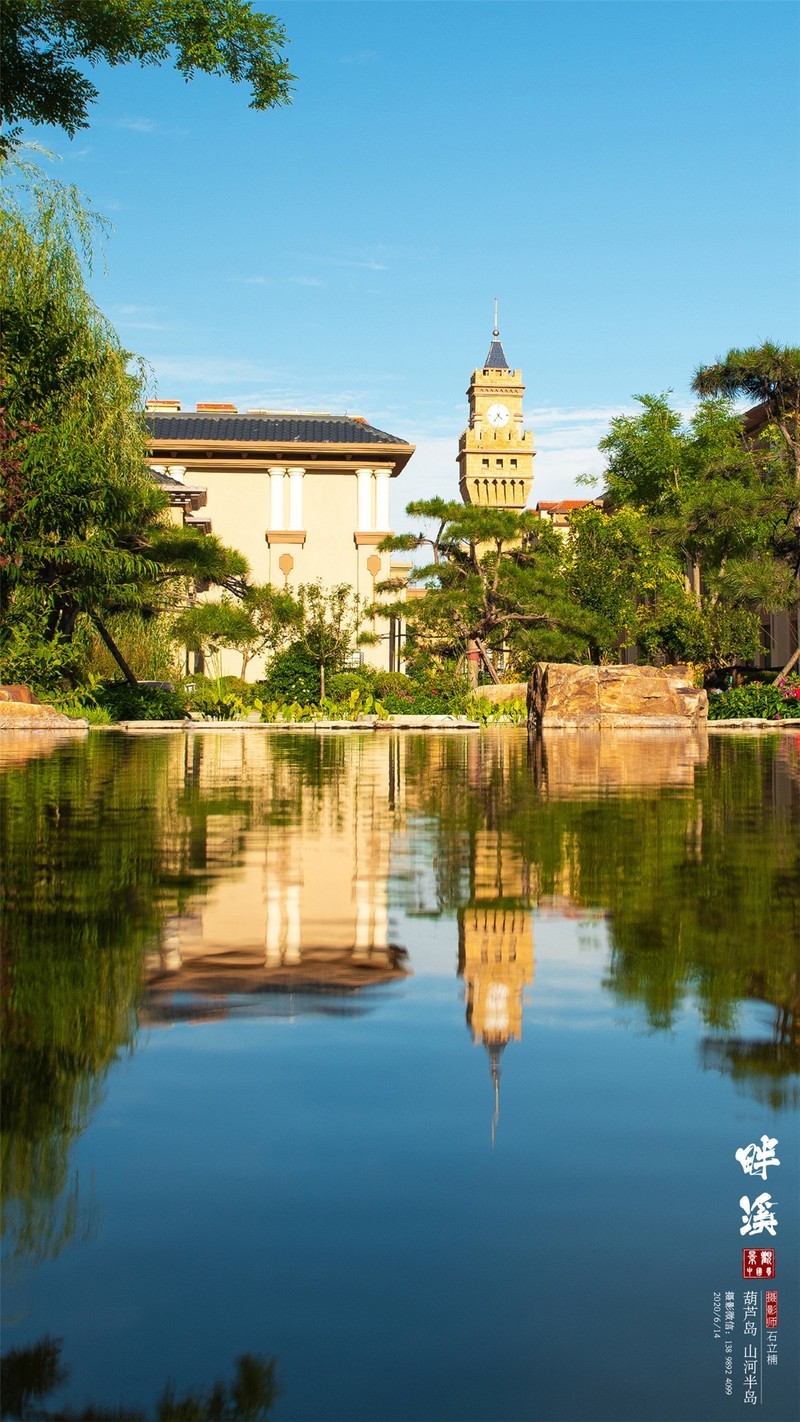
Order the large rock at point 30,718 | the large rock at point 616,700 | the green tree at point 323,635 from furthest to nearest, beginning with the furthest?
the green tree at point 323,635, the large rock at point 616,700, the large rock at point 30,718

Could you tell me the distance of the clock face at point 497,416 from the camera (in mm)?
120312

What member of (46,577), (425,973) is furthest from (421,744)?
(425,973)

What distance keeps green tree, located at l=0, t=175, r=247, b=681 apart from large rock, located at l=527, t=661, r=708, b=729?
7299mm

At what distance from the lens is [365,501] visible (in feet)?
144

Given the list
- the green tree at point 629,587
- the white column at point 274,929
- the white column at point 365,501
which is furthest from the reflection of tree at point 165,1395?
the white column at point 365,501

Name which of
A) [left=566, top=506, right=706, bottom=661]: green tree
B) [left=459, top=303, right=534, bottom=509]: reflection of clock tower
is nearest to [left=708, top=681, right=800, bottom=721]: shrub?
[left=566, top=506, right=706, bottom=661]: green tree

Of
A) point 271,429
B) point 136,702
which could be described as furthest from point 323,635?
point 271,429

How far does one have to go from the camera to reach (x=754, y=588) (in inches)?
1281

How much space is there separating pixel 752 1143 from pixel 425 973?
152 centimetres

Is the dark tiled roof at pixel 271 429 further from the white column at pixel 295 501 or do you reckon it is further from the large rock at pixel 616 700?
the large rock at pixel 616 700

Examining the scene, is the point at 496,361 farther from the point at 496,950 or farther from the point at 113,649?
the point at 496,950

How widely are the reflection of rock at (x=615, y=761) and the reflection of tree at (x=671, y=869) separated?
0.09 m

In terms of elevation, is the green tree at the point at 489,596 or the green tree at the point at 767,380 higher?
the green tree at the point at 767,380

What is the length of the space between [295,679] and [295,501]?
13.2 meters
